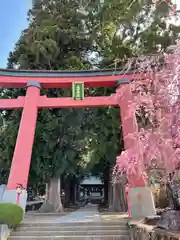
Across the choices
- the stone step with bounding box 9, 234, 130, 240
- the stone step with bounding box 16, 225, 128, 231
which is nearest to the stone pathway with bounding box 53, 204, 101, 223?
the stone step with bounding box 16, 225, 128, 231

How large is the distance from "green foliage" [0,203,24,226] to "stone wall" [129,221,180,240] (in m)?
2.84

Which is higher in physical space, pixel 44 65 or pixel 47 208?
pixel 44 65

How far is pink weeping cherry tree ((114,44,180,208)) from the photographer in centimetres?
411

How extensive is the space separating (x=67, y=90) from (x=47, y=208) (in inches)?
212

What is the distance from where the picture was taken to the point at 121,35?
1338 cm

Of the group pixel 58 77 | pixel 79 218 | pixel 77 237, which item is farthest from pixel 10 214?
pixel 58 77

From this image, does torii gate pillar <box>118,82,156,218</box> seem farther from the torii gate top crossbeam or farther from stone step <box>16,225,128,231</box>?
the torii gate top crossbeam

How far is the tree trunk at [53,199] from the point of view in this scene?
11742 mm

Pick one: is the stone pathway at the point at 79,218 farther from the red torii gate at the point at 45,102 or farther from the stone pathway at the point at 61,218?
the red torii gate at the point at 45,102

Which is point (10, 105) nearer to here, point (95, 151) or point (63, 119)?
point (63, 119)

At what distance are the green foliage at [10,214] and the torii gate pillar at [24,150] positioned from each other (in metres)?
1.06

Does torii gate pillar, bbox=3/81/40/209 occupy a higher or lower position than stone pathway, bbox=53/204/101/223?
higher

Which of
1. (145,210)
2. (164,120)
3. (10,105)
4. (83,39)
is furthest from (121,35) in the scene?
(164,120)

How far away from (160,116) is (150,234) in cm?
213
